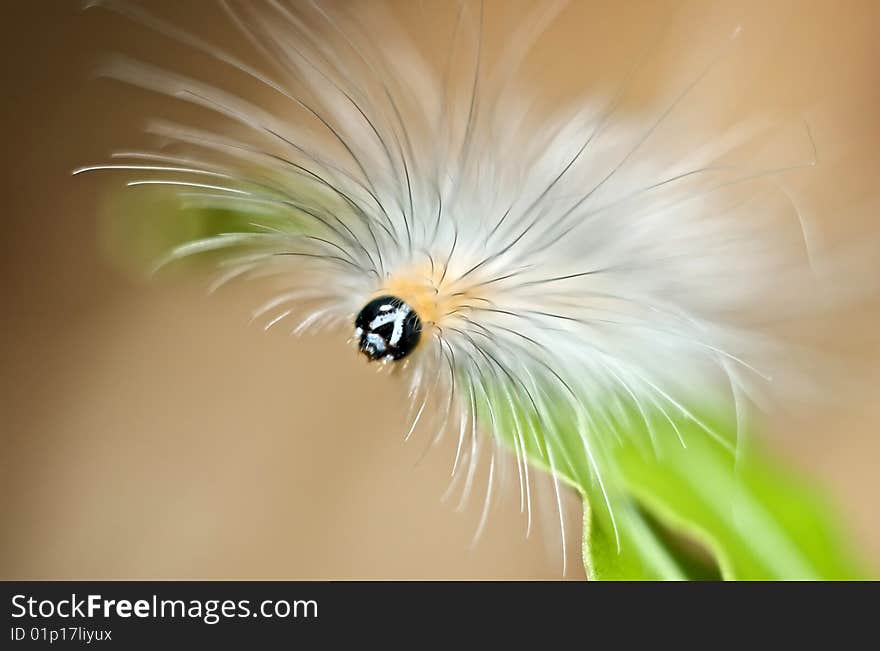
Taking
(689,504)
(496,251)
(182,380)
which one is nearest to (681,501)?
(689,504)

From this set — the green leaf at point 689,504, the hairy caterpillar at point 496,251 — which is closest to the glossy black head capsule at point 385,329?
the hairy caterpillar at point 496,251

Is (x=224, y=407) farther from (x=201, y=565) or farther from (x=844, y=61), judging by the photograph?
(x=844, y=61)

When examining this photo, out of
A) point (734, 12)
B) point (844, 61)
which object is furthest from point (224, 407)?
point (844, 61)

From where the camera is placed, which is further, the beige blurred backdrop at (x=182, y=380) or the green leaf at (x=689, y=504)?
the beige blurred backdrop at (x=182, y=380)

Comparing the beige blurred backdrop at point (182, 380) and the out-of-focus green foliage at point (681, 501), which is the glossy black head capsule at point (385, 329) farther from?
the beige blurred backdrop at point (182, 380)

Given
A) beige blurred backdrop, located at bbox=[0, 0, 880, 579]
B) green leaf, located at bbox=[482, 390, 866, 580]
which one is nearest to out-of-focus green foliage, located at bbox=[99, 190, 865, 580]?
green leaf, located at bbox=[482, 390, 866, 580]

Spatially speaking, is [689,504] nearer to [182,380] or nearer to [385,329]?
[385,329]

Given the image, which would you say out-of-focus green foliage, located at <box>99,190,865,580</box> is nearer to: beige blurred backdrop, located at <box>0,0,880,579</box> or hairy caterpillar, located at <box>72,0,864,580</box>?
hairy caterpillar, located at <box>72,0,864,580</box>
